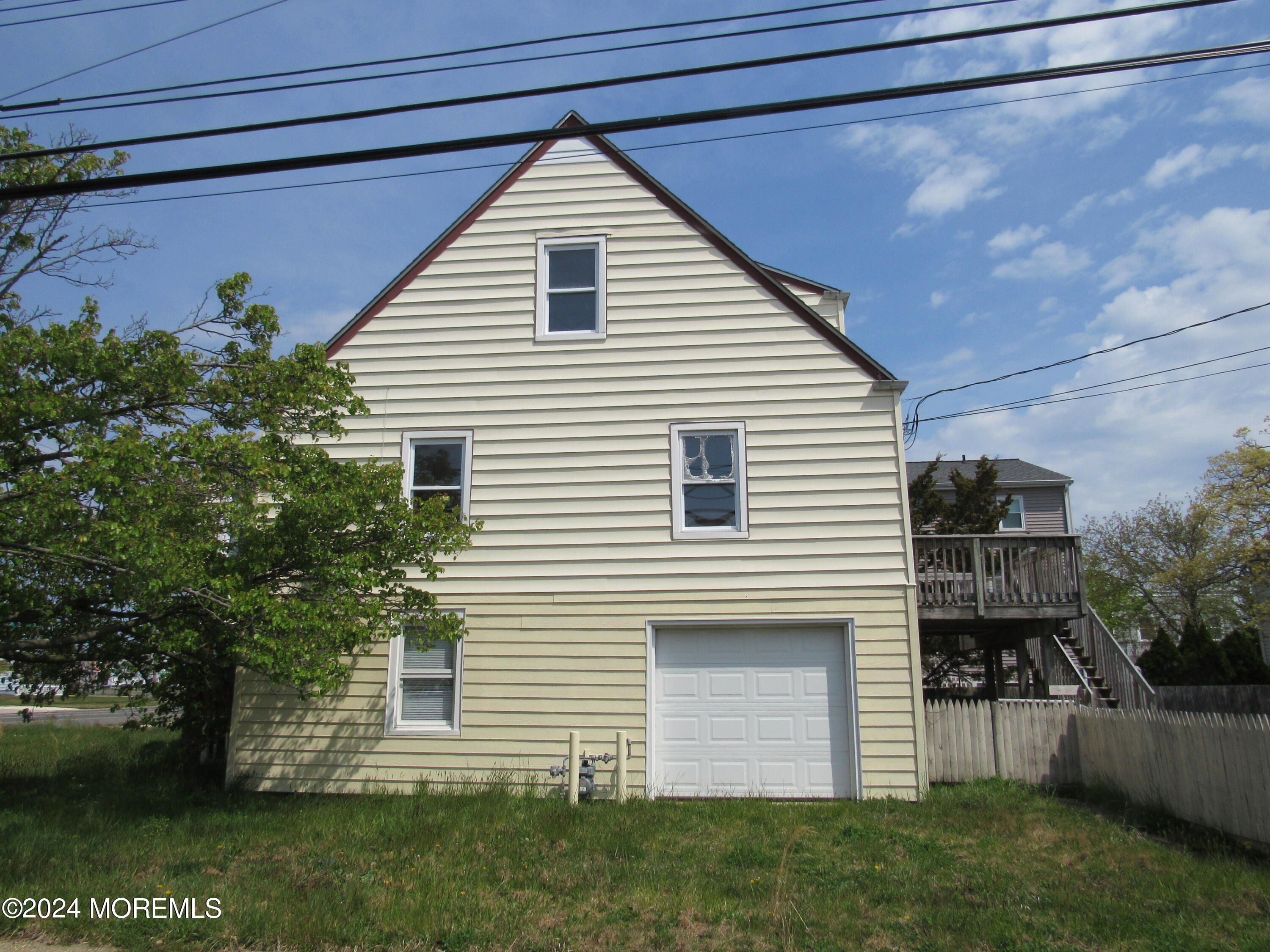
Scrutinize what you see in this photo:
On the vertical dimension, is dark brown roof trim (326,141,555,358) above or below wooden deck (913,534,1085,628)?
above

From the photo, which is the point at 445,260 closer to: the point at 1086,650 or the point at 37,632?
the point at 37,632

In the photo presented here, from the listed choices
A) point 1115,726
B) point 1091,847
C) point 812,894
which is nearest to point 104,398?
point 812,894

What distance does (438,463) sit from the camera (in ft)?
39.9

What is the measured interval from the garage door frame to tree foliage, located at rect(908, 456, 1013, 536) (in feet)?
35.4

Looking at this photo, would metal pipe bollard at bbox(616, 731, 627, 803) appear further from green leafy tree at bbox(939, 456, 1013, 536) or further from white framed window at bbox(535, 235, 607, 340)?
green leafy tree at bbox(939, 456, 1013, 536)

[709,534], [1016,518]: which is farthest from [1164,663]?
[709,534]

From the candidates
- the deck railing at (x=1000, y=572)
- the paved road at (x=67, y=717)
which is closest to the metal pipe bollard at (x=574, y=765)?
the deck railing at (x=1000, y=572)

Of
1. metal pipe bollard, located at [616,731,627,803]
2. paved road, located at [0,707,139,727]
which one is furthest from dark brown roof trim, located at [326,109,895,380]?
paved road, located at [0,707,139,727]

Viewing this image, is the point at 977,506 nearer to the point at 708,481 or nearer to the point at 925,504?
the point at 925,504

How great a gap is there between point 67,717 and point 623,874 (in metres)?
31.4

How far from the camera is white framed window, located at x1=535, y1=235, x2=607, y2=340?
12281mm

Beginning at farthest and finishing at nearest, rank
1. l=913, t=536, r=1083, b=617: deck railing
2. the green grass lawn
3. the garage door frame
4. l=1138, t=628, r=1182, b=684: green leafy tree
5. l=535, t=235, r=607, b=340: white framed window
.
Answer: l=1138, t=628, r=1182, b=684: green leafy tree → l=913, t=536, r=1083, b=617: deck railing → l=535, t=235, r=607, b=340: white framed window → the garage door frame → the green grass lawn

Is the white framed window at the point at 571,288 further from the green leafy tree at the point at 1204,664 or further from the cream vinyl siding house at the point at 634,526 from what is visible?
the green leafy tree at the point at 1204,664

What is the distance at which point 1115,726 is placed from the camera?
11023mm
